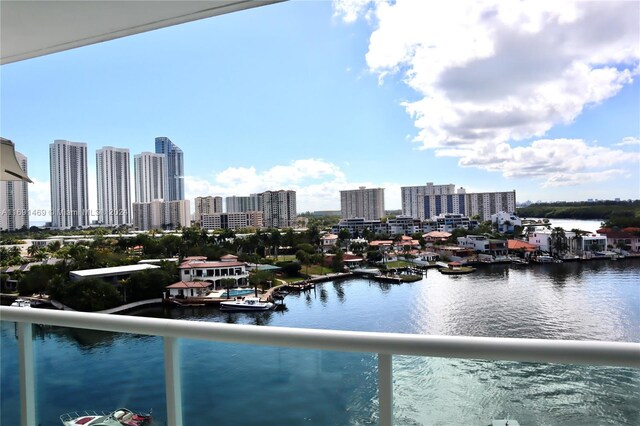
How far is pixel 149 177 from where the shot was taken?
379 cm

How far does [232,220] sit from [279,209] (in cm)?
44

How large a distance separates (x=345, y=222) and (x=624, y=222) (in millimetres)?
1953

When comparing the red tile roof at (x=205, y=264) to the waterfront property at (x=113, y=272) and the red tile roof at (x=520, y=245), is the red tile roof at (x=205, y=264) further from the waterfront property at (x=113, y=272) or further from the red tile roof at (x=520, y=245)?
the red tile roof at (x=520, y=245)

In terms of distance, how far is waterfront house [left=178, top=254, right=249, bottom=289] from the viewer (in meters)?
3.33

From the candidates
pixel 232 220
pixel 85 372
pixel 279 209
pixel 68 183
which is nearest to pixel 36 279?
pixel 68 183

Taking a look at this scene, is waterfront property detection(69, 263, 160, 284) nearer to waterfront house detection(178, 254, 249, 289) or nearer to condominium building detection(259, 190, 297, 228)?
waterfront house detection(178, 254, 249, 289)

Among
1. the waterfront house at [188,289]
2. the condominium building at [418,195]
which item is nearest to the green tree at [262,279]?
the waterfront house at [188,289]

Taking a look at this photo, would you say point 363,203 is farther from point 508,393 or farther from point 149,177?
point 508,393

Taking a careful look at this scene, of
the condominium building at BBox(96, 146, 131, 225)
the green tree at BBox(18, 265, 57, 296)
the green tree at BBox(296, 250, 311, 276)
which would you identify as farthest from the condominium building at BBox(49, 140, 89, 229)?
the green tree at BBox(296, 250, 311, 276)

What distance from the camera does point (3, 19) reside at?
1.73 metres

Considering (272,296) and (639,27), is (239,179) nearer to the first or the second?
(272,296)

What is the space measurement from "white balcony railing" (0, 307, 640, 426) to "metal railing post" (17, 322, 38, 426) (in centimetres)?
11

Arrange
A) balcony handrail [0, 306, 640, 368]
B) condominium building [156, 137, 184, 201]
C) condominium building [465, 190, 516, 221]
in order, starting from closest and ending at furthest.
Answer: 1. balcony handrail [0, 306, 640, 368]
2. condominium building [465, 190, 516, 221]
3. condominium building [156, 137, 184, 201]

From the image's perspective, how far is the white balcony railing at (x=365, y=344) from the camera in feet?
2.35
